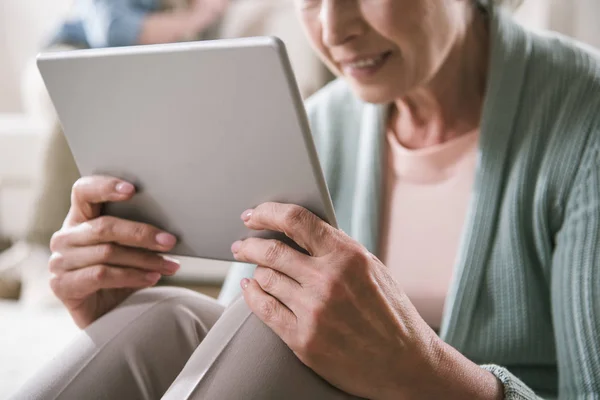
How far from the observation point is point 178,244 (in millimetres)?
696

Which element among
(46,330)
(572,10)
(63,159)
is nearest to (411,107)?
(572,10)

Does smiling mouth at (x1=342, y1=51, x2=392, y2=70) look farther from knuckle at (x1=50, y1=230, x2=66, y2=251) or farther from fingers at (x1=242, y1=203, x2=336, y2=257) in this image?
knuckle at (x1=50, y1=230, x2=66, y2=251)

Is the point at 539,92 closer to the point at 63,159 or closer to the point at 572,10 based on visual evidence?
the point at 572,10

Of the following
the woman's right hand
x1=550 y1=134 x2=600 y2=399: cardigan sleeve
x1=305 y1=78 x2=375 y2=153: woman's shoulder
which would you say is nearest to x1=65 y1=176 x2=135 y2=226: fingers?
the woman's right hand

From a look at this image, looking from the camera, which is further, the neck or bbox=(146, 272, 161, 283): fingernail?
the neck

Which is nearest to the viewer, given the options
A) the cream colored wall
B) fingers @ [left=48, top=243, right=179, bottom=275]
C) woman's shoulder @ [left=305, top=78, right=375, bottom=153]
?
fingers @ [left=48, top=243, right=179, bottom=275]

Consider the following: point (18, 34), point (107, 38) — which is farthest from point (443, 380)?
point (18, 34)

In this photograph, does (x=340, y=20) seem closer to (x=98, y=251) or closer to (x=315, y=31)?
(x=315, y=31)

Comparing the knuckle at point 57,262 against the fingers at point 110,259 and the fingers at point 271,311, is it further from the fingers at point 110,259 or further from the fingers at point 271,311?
the fingers at point 271,311

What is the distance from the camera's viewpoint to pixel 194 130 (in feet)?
1.86

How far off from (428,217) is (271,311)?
0.36m

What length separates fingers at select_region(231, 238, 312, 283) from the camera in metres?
0.52

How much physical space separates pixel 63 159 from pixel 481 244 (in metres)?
1.30

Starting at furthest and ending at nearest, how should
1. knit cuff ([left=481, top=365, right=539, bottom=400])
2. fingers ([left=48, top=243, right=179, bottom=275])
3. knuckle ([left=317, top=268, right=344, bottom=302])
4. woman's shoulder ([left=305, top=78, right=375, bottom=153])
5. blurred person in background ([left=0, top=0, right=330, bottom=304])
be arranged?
blurred person in background ([left=0, top=0, right=330, bottom=304]) → woman's shoulder ([left=305, top=78, right=375, bottom=153]) → fingers ([left=48, top=243, right=179, bottom=275]) → knit cuff ([left=481, top=365, right=539, bottom=400]) → knuckle ([left=317, top=268, right=344, bottom=302])
